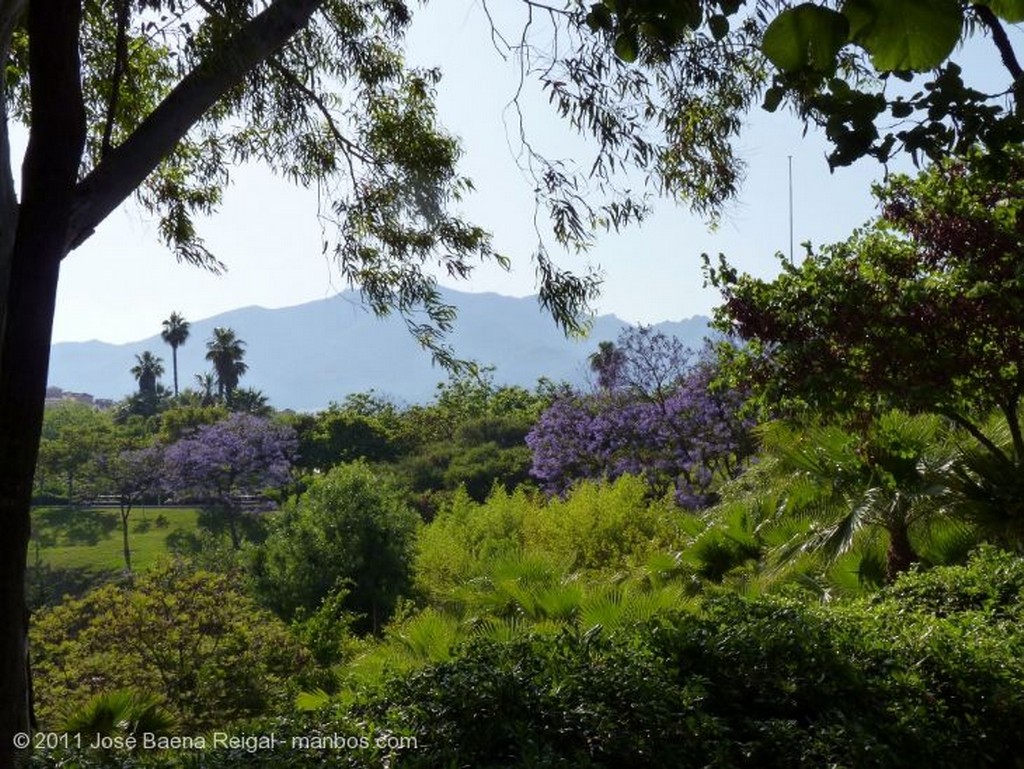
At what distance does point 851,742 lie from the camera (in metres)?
3.74

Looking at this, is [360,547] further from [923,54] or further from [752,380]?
[923,54]

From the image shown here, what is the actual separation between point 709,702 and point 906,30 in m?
3.41

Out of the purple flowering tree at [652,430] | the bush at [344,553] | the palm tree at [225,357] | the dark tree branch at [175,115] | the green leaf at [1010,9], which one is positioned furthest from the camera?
the palm tree at [225,357]

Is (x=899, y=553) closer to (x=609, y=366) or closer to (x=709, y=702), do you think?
(x=709, y=702)

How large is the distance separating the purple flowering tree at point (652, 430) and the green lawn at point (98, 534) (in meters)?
16.8

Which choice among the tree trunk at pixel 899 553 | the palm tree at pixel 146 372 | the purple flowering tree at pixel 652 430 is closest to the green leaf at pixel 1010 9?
the tree trunk at pixel 899 553

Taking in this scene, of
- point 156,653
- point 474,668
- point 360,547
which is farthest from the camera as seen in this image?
point 360,547

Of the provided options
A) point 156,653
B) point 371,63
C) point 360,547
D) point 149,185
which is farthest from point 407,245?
point 360,547

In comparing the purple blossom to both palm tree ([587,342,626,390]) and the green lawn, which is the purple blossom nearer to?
the green lawn

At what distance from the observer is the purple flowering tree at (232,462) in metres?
35.2

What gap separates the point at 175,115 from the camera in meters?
4.45

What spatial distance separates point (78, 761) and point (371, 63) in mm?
5210

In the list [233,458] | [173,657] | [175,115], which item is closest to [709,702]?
[175,115]

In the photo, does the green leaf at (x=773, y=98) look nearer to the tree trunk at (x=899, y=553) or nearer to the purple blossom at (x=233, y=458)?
the tree trunk at (x=899, y=553)
